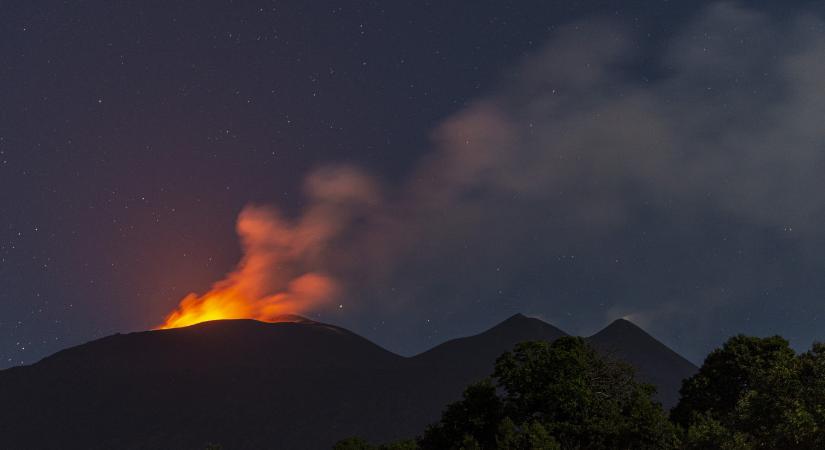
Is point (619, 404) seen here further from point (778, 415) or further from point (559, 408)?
point (778, 415)

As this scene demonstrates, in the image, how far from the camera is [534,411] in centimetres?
6475

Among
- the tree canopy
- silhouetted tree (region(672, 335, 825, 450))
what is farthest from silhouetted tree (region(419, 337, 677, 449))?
silhouetted tree (region(672, 335, 825, 450))

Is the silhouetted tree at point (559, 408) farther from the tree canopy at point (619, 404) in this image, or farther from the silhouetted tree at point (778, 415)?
the silhouetted tree at point (778, 415)

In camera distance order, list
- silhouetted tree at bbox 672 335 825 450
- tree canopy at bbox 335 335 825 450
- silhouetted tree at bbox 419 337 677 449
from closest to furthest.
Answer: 1. silhouetted tree at bbox 672 335 825 450
2. tree canopy at bbox 335 335 825 450
3. silhouetted tree at bbox 419 337 677 449

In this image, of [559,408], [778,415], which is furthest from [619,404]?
[778,415]

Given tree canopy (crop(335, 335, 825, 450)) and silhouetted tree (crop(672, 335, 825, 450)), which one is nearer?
silhouetted tree (crop(672, 335, 825, 450))

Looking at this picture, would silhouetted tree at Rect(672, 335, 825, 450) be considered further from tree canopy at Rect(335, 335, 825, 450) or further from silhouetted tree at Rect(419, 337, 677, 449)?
silhouetted tree at Rect(419, 337, 677, 449)

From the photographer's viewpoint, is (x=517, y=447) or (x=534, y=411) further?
(x=534, y=411)

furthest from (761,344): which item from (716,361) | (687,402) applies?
(687,402)

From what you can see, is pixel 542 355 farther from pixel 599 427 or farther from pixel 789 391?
pixel 789 391

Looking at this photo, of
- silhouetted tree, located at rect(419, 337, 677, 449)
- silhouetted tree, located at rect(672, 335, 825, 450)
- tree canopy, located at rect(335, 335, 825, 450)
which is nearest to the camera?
silhouetted tree, located at rect(672, 335, 825, 450)

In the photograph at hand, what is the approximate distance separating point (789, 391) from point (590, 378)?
25.8m

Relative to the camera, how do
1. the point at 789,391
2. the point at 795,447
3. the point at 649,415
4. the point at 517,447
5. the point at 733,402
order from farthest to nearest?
the point at 733,402, the point at 649,415, the point at 517,447, the point at 789,391, the point at 795,447

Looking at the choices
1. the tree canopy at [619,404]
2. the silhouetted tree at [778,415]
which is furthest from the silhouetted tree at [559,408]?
the silhouetted tree at [778,415]
